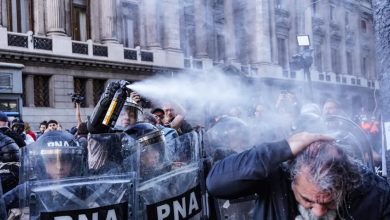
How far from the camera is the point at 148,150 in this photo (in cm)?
341

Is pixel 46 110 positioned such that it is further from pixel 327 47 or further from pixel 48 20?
pixel 327 47

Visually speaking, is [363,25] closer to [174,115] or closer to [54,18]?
[174,115]

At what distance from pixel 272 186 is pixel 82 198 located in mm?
1118

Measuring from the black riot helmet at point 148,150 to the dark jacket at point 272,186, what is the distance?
3.26ft

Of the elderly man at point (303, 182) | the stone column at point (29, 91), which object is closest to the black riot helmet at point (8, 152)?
the elderly man at point (303, 182)

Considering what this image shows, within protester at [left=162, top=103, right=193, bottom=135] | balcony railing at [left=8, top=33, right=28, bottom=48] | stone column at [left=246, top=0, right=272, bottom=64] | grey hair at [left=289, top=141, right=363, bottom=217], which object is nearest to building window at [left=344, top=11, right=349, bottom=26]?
stone column at [left=246, top=0, right=272, bottom=64]

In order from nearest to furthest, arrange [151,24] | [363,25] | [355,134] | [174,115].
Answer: [355,134] < [174,115] < [363,25] < [151,24]

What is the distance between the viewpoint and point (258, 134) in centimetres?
455

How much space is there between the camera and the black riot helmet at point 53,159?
2.85 meters

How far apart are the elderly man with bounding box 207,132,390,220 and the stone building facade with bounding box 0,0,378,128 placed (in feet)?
32.7

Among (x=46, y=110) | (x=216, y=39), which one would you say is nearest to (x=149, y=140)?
(x=216, y=39)

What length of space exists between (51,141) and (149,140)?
660 mm

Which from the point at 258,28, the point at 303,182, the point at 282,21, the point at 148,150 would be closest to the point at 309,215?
the point at 303,182

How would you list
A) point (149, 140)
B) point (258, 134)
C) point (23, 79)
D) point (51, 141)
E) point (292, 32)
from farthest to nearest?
point (23, 79)
point (292, 32)
point (258, 134)
point (149, 140)
point (51, 141)
